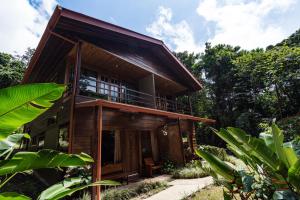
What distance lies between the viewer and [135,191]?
6699 mm

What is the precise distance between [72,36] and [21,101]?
744cm

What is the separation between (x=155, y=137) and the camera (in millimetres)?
11742

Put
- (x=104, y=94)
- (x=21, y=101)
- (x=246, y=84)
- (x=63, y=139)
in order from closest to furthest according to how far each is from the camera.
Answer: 1. (x=21, y=101)
2. (x=63, y=139)
3. (x=104, y=94)
4. (x=246, y=84)

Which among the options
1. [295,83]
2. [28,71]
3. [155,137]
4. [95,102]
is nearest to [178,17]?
[155,137]

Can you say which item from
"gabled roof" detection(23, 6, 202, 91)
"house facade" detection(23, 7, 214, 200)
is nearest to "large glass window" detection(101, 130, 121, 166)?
"house facade" detection(23, 7, 214, 200)

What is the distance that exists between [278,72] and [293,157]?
661 inches

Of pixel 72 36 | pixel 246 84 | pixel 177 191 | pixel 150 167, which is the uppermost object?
pixel 246 84

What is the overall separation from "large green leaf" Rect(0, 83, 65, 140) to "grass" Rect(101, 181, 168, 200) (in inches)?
222

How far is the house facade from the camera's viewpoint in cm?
703

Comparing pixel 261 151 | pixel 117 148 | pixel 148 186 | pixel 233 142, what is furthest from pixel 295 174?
pixel 117 148

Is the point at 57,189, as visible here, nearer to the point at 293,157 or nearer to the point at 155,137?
the point at 293,157

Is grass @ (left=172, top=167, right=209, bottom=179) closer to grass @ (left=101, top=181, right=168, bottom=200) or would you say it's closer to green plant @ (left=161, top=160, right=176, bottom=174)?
green plant @ (left=161, top=160, right=176, bottom=174)

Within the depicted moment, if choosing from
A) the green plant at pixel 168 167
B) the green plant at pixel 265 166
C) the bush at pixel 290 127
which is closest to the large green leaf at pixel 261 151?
the green plant at pixel 265 166

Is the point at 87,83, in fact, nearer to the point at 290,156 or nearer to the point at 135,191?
the point at 135,191
